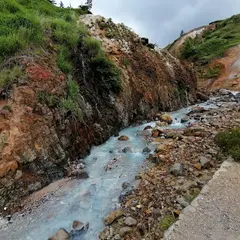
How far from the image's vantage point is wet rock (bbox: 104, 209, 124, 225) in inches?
226

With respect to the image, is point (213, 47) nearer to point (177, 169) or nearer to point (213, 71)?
point (213, 71)

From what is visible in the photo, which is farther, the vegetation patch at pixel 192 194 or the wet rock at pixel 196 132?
the wet rock at pixel 196 132

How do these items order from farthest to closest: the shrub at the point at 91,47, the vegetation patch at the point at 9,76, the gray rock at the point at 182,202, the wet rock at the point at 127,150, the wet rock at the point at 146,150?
the shrub at the point at 91,47 < the wet rock at the point at 127,150 < the wet rock at the point at 146,150 < the vegetation patch at the point at 9,76 < the gray rock at the point at 182,202

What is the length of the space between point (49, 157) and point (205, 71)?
1140 inches

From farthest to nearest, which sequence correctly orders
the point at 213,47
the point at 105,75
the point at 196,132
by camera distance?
the point at 213,47, the point at 105,75, the point at 196,132

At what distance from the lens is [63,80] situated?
923 cm

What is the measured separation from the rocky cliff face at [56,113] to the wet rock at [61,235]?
1447mm

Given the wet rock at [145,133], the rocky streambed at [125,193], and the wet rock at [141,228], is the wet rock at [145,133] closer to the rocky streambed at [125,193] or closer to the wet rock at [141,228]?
the rocky streambed at [125,193]

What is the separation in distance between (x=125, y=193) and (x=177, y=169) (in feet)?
4.98

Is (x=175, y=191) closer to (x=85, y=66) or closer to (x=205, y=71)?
(x=85, y=66)

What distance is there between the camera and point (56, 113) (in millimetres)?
8164

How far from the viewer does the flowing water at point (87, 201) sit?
5.59 m

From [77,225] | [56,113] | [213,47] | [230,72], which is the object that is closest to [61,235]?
[77,225]

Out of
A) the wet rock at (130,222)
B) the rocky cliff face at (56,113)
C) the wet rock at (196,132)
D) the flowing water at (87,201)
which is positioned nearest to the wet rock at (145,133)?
the rocky cliff face at (56,113)
